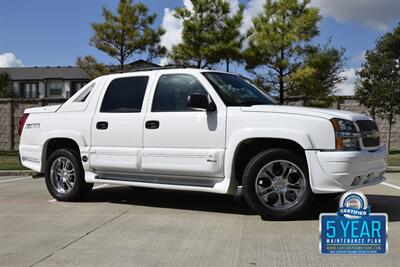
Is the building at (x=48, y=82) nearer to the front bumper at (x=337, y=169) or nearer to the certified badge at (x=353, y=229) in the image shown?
the front bumper at (x=337, y=169)

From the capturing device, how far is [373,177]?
6391 millimetres

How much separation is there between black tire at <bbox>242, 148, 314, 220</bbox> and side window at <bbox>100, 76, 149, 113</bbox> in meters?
1.93

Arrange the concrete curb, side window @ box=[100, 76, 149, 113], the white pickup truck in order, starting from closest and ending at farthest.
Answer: the white pickup truck → side window @ box=[100, 76, 149, 113] → the concrete curb

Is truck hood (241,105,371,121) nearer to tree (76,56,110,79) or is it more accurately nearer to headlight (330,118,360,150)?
headlight (330,118,360,150)

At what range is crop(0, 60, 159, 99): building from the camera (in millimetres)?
74438

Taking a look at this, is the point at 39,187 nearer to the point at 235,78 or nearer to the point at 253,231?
the point at 235,78

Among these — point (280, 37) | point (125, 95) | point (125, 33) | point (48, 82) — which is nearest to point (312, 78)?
point (280, 37)

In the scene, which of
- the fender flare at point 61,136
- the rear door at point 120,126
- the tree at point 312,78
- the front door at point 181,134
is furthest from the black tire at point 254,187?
the tree at point 312,78

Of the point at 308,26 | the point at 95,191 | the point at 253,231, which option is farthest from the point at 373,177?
the point at 308,26

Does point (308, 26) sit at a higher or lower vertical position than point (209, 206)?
higher

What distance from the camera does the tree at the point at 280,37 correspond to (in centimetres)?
2142

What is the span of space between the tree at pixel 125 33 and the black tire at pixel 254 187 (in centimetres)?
1876

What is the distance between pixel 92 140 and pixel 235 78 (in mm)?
2266

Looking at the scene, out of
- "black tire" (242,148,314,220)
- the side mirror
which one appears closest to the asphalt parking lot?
"black tire" (242,148,314,220)
